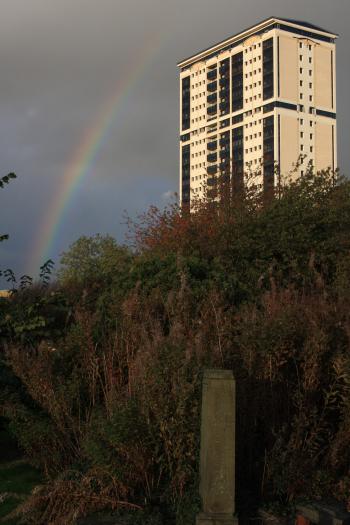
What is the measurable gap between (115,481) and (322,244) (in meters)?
10.7

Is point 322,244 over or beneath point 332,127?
beneath

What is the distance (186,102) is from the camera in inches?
5699

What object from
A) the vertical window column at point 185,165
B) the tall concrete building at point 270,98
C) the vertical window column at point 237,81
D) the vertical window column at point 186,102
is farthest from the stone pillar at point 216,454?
the vertical window column at point 186,102

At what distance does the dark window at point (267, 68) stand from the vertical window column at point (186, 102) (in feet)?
81.2

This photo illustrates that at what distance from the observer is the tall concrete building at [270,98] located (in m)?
121

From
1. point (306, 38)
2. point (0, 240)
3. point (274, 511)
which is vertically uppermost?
point (306, 38)

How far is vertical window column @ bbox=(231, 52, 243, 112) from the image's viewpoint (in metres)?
130

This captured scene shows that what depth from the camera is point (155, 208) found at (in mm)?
23031

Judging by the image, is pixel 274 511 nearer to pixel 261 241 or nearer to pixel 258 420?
pixel 258 420

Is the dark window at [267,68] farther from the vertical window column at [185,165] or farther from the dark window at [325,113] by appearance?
the vertical window column at [185,165]

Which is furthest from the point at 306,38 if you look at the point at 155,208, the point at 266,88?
the point at 155,208

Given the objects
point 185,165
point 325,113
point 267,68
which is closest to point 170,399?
point 267,68

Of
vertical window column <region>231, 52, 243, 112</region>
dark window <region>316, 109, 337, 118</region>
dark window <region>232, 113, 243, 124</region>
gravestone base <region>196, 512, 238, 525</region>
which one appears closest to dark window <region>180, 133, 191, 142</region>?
dark window <region>232, 113, 243, 124</region>

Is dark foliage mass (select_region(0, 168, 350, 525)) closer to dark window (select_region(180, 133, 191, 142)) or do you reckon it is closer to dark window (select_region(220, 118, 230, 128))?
dark window (select_region(220, 118, 230, 128))
